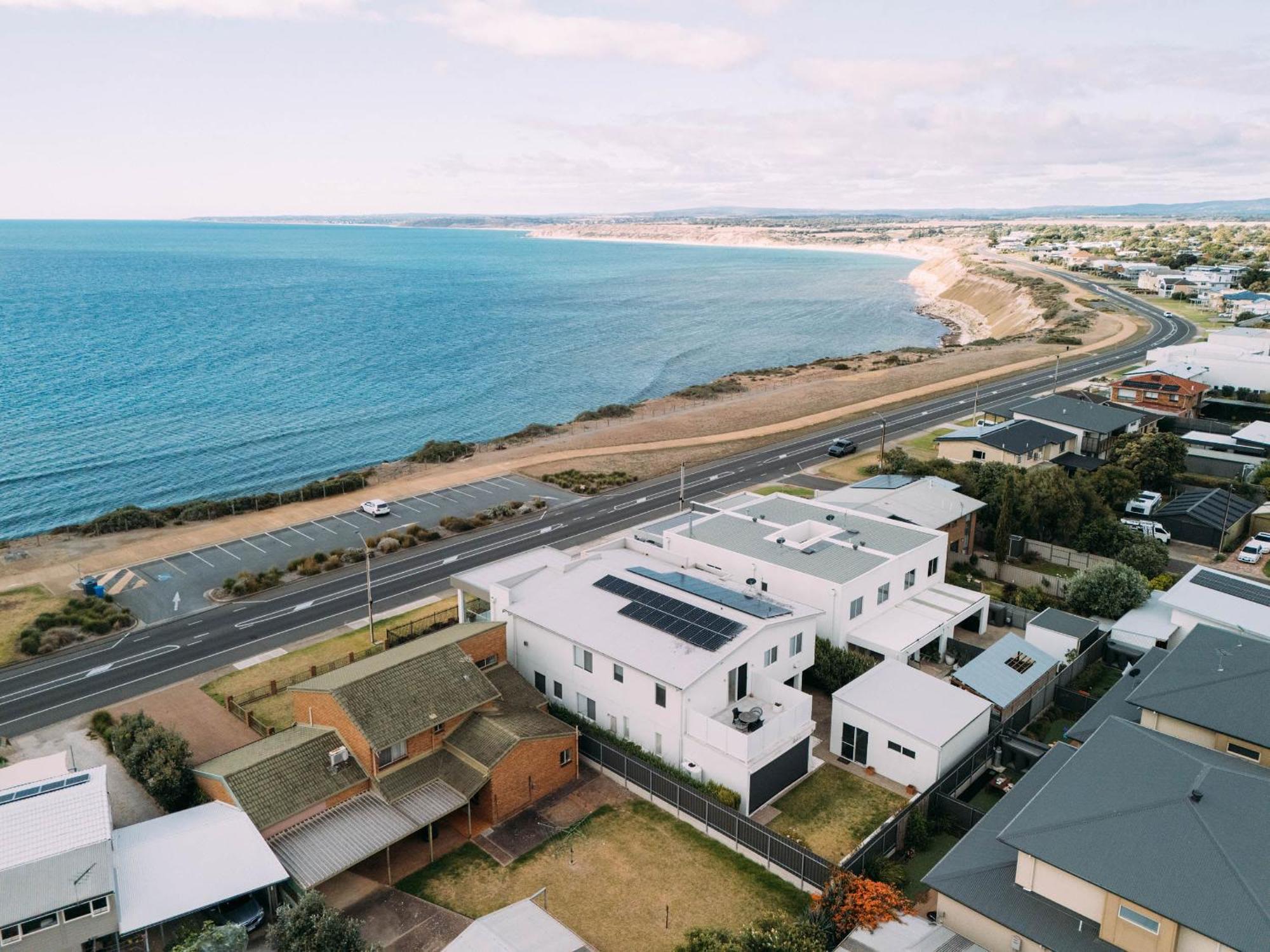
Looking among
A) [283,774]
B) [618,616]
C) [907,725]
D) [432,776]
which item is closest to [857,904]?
[907,725]

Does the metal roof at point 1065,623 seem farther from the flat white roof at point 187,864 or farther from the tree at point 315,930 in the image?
the flat white roof at point 187,864

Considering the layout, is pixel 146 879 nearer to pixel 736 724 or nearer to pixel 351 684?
pixel 351 684

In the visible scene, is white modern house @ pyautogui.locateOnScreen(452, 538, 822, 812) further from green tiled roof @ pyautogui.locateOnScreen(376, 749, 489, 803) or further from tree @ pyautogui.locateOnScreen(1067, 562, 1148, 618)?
tree @ pyautogui.locateOnScreen(1067, 562, 1148, 618)

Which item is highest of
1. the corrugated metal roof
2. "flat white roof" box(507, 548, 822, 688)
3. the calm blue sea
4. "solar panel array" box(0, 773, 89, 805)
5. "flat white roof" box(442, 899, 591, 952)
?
"flat white roof" box(507, 548, 822, 688)

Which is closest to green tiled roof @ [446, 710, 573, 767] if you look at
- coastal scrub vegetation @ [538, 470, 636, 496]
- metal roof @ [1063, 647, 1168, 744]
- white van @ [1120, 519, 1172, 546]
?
metal roof @ [1063, 647, 1168, 744]

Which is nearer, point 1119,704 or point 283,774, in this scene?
point 283,774

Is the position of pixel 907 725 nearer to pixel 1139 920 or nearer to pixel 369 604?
pixel 1139 920

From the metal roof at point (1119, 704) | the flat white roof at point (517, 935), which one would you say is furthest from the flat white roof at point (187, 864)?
the metal roof at point (1119, 704)

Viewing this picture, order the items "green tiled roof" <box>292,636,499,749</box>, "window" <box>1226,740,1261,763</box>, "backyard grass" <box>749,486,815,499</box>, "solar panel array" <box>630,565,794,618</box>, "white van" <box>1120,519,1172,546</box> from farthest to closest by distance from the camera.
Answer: "backyard grass" <box>749,486,815,499</box>
"white van" <box>1120,519,1172,546</box>
"solar panel array" <box>630,565,794,618</box>
"green tiled roof" <box>292,636,499,749</box>
"window" <box>1226,740,1261,763</box>
